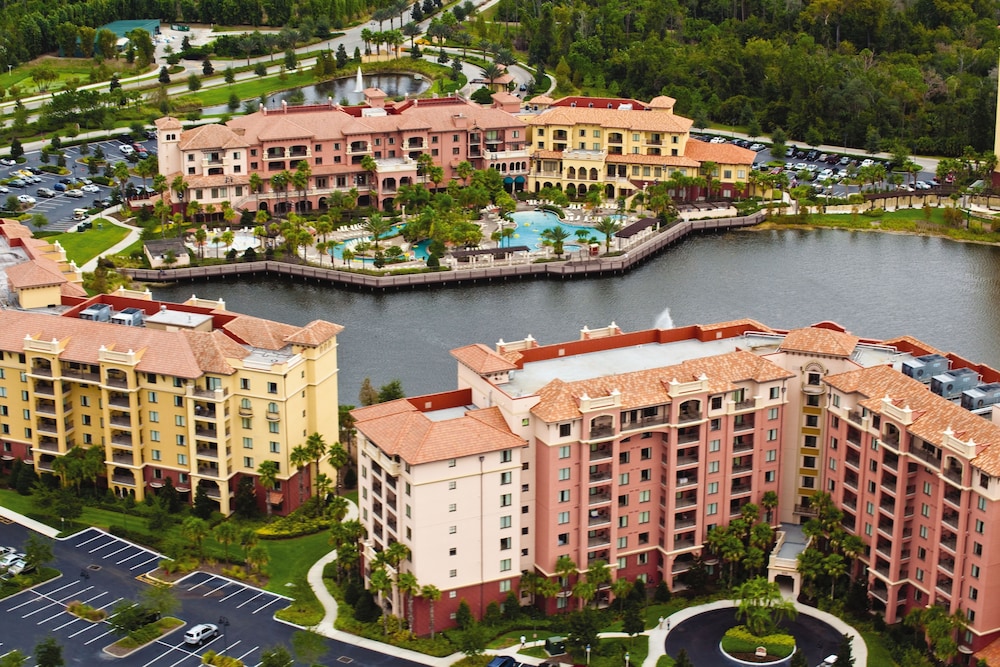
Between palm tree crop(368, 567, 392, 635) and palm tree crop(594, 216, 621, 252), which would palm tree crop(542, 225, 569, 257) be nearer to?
palm tree crop(594, 216, 621, 252)

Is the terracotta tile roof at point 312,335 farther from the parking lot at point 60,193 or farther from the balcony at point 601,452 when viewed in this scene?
the parking lot at point 60,193

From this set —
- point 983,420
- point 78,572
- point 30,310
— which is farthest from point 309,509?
point 983,420

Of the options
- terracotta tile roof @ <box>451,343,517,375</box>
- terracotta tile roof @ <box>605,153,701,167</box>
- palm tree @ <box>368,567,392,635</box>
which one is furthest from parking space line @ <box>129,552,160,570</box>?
terracotta tile roof @ <box>605,153,701,167</box>

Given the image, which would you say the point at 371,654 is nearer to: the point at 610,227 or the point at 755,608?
the point at 755,608

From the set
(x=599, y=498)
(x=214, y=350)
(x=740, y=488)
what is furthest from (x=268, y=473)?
(x=740, y=488)

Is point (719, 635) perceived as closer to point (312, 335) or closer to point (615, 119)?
point (312, 335)

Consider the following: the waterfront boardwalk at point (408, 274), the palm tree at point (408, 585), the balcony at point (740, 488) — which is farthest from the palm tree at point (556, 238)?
the palm tree at point (408, 585)
